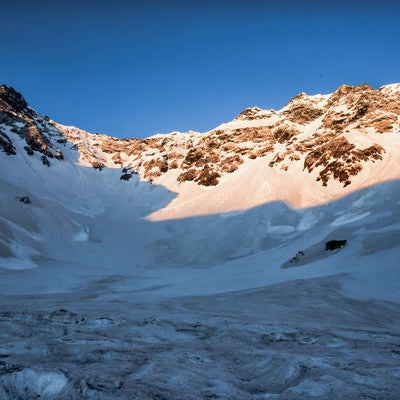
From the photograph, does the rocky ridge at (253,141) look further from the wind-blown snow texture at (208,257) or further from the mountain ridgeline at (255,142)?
the wind-blown snow texture at (208,257)

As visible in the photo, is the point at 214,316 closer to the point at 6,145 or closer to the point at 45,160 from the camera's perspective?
the point at 6,145

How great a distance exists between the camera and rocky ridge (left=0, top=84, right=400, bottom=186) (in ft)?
259

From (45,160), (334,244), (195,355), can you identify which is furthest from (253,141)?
(195,355)

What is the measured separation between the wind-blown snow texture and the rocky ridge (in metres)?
0.60

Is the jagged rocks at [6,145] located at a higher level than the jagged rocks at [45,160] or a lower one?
higher

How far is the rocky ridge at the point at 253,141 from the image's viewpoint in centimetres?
7900

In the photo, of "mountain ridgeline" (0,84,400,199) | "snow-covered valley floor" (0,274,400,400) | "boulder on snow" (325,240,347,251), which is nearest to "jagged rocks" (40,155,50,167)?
"mountain ridgeline" (0,84,400,199)

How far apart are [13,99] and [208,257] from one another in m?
111

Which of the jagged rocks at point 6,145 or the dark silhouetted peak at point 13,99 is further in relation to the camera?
the dark silhouetted peak at point 13,99

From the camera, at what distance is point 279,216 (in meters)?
63.9

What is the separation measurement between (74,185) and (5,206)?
38245 millimetres

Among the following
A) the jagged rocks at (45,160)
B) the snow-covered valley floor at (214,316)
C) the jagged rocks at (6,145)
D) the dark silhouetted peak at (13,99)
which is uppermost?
the dark silhouetted peak at (13,99)

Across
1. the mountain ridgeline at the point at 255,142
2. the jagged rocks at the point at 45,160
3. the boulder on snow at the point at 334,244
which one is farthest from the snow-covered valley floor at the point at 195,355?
the jagged rocks at the point at 45,160

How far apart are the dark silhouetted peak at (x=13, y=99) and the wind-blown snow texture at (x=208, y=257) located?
1.65 ft
